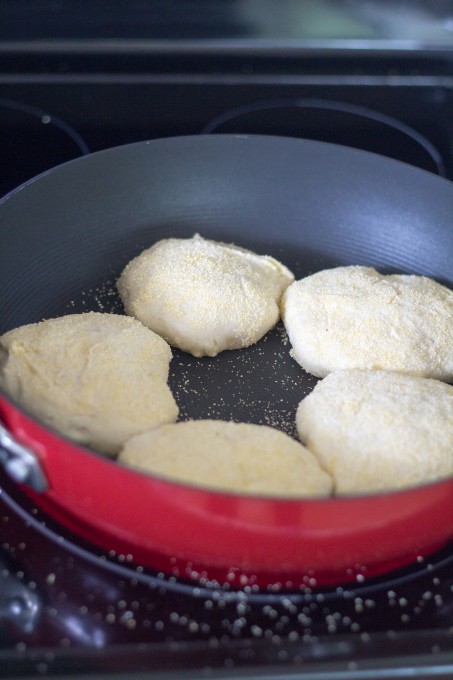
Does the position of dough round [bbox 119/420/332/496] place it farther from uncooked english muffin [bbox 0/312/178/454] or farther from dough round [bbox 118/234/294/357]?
dough round [bbox 118/234/294/357]

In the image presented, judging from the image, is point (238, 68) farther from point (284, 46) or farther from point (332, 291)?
point (332, 291)

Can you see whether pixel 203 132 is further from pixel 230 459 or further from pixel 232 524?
pixel 232 524

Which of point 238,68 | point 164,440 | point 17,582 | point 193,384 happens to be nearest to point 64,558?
point 17,582

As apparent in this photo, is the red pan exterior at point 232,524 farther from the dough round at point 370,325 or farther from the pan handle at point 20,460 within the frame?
the dough round at point 370,325

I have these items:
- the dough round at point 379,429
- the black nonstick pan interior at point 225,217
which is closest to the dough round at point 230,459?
the dough round at point 379,429

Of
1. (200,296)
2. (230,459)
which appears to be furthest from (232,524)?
(200,296)
